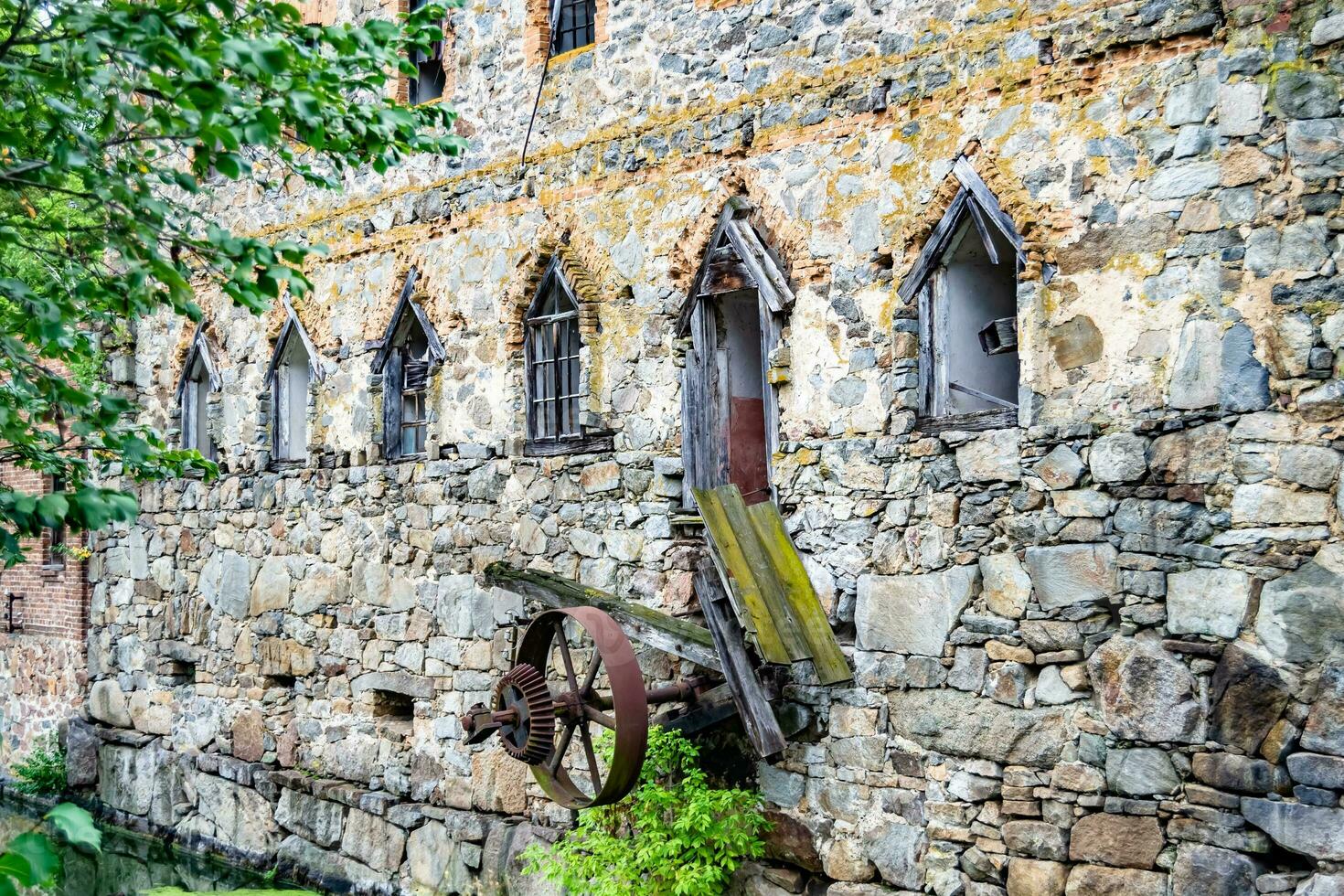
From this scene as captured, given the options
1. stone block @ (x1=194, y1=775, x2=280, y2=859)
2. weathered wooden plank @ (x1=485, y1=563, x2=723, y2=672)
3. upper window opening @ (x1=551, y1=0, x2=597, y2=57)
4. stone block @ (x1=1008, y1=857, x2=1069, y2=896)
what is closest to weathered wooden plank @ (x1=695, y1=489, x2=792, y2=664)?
weathered wooden plank @ (x1=485, y1=563, x2=723, y2=672)

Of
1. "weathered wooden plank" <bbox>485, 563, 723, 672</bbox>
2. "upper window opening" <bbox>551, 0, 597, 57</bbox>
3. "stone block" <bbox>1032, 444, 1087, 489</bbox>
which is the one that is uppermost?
"upper window opening" <bbox>551, 0, 597, 57</bbox>

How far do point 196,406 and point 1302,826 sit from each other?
938 centimetres

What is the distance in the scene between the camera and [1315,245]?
5.25 meters

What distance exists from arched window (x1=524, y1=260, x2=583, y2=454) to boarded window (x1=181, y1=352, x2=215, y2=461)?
161 inches

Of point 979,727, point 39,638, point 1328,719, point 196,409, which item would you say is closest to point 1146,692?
point 1328,719

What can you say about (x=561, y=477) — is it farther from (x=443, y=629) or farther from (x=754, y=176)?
(x=754, y=176)

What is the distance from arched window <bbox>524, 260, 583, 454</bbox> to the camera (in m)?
8.16

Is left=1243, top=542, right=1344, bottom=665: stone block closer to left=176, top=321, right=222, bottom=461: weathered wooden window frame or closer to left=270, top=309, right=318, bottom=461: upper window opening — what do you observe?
left=270, top=309, right=318, bottom=461: upper window opening

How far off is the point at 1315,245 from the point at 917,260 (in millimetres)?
1853

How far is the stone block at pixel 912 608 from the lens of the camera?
6.17 meters

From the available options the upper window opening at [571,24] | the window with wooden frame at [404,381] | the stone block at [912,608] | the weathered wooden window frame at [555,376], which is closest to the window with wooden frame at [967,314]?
the stone block at [912,608]

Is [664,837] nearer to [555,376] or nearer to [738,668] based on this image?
[738,668]

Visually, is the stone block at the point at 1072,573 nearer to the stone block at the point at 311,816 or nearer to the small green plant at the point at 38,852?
the small green plant at the point at 38,852

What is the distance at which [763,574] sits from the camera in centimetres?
662
